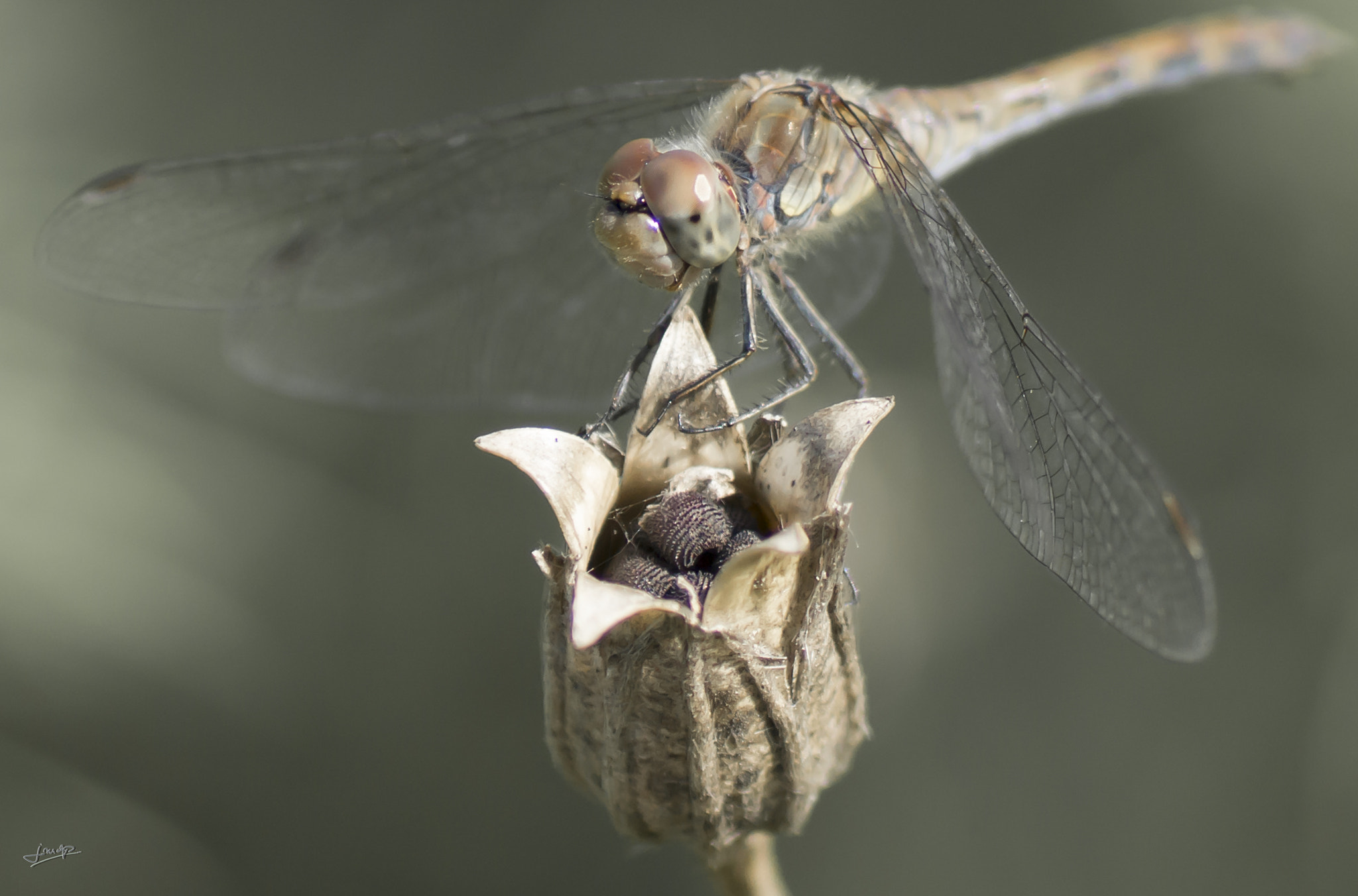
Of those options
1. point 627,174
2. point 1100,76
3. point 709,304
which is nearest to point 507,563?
point 709,304

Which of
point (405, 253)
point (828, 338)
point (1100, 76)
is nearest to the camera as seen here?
point (828, 338)

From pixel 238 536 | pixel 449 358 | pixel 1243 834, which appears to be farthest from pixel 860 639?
pixel 238 536

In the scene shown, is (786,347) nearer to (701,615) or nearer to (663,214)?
(663,214)

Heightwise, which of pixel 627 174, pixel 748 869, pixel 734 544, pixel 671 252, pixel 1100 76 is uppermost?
pixel 1100 76

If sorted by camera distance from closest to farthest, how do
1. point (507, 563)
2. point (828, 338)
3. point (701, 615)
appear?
point (701, 615)
point (828, 338)
point (507, 563)

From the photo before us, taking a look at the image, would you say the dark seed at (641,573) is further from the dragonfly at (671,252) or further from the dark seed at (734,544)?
the dragonfly at (671,252)

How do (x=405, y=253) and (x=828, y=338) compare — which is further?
(x=405, y=253)
